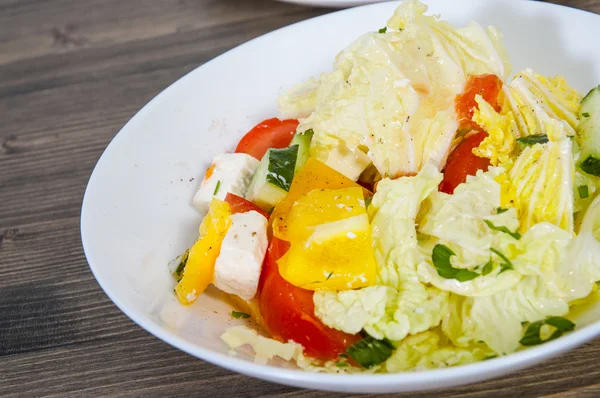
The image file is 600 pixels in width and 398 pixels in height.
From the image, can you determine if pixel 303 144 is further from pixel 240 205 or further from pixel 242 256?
pixel 242 256

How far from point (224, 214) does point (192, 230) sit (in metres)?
0.28

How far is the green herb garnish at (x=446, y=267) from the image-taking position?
59.9 inches

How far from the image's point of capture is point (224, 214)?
6.12 ft

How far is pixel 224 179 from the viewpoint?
2.09 meters

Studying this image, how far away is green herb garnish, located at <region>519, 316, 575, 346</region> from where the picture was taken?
1.39 metres

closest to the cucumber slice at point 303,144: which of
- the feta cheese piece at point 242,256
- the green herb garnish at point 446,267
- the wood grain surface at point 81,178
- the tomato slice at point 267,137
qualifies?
the tomato slice at point 267,137

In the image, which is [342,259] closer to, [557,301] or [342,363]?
[342,363]

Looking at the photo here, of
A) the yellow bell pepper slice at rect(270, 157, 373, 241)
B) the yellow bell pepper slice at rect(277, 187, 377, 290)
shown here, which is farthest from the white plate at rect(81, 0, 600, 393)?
the yellow bell pepper slice at rect(270, 157, 373, 241)

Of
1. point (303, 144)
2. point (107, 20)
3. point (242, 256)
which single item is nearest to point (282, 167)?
point (303, 144)

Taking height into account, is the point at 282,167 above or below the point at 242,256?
above

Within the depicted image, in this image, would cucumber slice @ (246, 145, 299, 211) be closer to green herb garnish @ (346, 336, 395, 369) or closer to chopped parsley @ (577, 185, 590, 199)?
green herb garnish @ (346, 336, 395, 369)

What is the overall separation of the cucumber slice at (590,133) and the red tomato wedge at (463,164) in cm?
29

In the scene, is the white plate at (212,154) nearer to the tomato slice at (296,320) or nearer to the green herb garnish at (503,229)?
the tomato slice at (296,320)

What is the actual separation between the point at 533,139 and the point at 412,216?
0.49m
